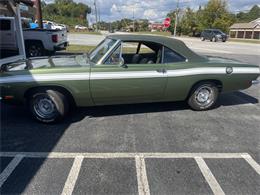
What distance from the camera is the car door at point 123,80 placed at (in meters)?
4.01

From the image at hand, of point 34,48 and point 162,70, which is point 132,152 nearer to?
point 162,70

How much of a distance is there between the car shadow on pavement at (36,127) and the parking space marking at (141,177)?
1257 mm

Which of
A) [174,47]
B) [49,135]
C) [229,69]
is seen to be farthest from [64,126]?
[229,69]

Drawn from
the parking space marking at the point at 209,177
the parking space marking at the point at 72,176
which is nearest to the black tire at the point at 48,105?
the parking space marking at the point at 72,176

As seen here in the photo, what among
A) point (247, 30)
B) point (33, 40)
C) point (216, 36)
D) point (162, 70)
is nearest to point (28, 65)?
point (162, 70)

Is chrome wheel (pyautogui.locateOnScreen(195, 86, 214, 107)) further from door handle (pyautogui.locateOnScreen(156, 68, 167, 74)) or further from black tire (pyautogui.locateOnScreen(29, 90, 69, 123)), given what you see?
black tire (pyautogui.locateOnScreen(29, 90, 69, 123))

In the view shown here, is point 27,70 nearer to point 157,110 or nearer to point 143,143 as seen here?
point 143,143

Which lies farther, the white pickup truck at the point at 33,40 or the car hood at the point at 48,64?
the white pickup truck at the point at 33,40

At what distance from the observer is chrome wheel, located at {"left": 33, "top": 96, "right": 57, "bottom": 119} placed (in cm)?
401

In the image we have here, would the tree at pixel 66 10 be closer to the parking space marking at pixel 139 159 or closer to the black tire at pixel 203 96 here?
the black tire at pixel 203 96

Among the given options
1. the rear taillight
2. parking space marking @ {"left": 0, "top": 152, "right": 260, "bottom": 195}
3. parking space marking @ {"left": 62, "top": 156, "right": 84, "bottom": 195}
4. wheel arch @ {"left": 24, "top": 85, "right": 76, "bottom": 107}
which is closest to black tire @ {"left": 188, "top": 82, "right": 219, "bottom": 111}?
parking space marking @ {"left": 0, "top": 152, "right": 260, "bottom": 195}

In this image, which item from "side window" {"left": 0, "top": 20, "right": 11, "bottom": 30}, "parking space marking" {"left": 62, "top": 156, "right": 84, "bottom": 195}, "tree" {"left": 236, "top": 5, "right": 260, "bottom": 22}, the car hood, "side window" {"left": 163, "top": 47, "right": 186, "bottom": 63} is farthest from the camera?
"tree" {"left": 236, "top": 5, "right": 260, "bottom": 22}

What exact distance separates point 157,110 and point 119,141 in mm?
1554

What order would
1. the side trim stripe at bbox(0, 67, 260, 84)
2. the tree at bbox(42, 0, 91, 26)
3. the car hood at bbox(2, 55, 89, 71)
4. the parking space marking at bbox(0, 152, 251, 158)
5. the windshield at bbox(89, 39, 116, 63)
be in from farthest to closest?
the tree at bbox(42, 0, 91, 26)
the windshield at bbox(89, 39, 116, 63)
the car hood at bbox(2, 55, 89, 71)
the side trim stripe at bbox(0, 67, 260, 84)
the parking space marking at bbox(0, 152, 251, 158)
